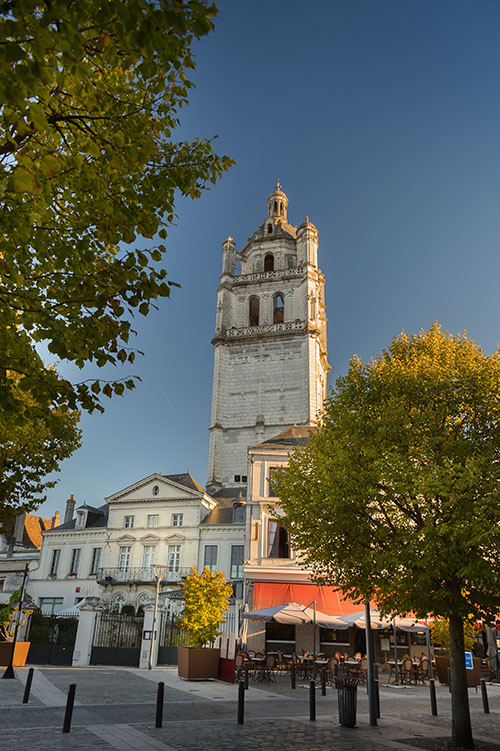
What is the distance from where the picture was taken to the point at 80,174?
5.47m

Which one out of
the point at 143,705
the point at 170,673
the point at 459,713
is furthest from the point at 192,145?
the point at 170,673

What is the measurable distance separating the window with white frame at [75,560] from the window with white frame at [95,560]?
119 centimetres

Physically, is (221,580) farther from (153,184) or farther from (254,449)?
(153,184)

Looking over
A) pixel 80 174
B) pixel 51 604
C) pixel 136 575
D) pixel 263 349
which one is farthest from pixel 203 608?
pixel 263 349

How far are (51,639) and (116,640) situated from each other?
2807 mm

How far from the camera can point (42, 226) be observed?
18.4 feet

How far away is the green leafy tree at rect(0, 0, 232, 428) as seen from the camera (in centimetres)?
373

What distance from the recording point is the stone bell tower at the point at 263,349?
42.8m

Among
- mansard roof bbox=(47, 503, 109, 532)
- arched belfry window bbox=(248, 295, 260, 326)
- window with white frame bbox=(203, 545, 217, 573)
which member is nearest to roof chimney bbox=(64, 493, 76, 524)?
mansard roof bbox=(47, 503, 109, 532)

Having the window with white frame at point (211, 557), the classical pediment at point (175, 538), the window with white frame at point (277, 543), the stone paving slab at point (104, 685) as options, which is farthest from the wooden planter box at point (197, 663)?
the classical pediment at point (175, 538)

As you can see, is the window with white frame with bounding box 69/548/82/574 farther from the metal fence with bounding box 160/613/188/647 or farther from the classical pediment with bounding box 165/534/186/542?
the metal fence with bounding box 160/613/188/647

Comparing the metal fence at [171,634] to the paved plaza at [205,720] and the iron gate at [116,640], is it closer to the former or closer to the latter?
the iron gate at [116,640]

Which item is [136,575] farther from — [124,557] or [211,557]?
[211,557]

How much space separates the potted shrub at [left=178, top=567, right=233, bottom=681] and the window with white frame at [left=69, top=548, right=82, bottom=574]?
21.3 m
